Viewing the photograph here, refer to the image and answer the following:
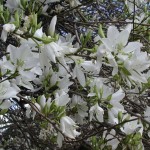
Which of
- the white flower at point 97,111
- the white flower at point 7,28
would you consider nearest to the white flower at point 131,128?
the white flower at point 97,111

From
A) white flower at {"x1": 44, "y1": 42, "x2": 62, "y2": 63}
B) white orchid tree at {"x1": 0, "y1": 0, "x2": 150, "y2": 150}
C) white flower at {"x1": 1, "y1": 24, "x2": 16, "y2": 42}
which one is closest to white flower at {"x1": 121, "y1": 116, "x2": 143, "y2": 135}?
white orchid tree at {"x1": 0, "y1": 0, "x2": 150, "y2": 150}

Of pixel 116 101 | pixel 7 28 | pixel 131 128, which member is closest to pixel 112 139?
pixel 131 128

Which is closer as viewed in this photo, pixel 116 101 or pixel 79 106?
pixel 116 101

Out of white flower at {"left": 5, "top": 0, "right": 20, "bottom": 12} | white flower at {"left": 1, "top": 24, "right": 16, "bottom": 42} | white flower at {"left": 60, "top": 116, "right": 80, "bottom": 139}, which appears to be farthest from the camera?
white flower at {"left": 5, "top": 0, "right": 20, "bottom": 12}

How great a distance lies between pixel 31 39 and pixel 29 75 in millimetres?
103

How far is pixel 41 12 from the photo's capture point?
68.7 inches

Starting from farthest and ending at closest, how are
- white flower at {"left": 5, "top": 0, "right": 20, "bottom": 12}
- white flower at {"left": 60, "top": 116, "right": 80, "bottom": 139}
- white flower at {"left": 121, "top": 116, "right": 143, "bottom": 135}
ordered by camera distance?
white flower at {"left": 5, "top": 0, "right": 20, "bottom": 12} < white flower at {"left": 121, "top": 116, "right": 143, "bottom": 135} < white flower at {"left": 60, "top": 116, "right": 80, "bottom": 139}

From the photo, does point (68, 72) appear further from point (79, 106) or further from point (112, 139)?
point (112, 139)

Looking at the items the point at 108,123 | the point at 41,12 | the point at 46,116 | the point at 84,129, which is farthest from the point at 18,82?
the point at 84,129

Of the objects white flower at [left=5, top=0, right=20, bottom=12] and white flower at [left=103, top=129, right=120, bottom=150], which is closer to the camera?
white flower at [left=103, top=129, right=120, bottom=150]

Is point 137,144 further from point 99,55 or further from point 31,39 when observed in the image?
point 31,39

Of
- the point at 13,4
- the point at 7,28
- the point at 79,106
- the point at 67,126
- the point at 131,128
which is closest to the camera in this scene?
the point at 7,28

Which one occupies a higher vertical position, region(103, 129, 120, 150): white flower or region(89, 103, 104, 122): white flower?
region(89, 103, 104, 122): white flower

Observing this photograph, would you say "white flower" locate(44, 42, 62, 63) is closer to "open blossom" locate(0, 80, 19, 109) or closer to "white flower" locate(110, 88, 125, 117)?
"open blossom" locate(0, 80, 19, 109)
